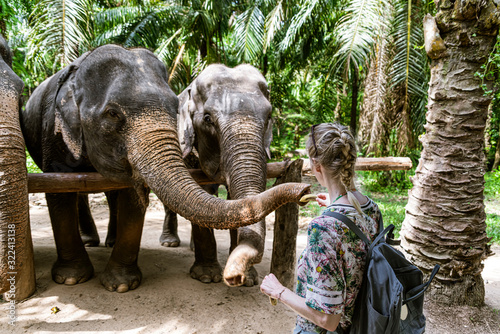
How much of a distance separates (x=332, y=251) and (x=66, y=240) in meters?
3.55

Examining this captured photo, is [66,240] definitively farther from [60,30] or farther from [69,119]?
[60,30]

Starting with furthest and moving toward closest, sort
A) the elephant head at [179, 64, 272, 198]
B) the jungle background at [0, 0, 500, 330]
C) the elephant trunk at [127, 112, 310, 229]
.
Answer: the jungle background at [0, 0, 500, 330]
the elephant head at [179, 64, 272, 198]
the elephant trunk at [127, 112, 310, 229]

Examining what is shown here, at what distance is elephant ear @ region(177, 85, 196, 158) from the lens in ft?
14.8

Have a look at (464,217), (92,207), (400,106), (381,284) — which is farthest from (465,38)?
(92,207)

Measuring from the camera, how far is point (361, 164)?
5320mm

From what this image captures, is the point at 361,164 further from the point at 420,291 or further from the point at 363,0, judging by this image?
the point at 363,0

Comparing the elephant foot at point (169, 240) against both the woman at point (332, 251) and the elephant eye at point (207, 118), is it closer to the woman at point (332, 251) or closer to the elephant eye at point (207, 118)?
the elephant eye at point (207, 118)

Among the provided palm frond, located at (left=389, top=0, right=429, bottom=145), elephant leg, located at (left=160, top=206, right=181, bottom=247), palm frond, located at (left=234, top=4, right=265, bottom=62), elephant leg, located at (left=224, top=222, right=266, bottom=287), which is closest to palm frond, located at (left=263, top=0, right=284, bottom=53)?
palm frond, located at (left=234, top=4, right=265, bottom=62)

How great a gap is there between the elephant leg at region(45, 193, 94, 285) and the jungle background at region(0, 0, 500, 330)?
5.28 metres

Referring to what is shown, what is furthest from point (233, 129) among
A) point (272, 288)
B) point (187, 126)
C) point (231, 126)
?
point (272, 288)

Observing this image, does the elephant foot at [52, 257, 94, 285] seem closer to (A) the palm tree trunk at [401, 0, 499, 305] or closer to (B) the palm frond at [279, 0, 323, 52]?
(A) the palm tree trunk at [401, 0, 499, 305]

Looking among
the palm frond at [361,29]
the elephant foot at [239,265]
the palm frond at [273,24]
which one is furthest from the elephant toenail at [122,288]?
the palm frond at [273,24]

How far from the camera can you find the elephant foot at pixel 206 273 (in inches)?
181

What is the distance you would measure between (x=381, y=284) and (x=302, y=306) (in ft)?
1.27
